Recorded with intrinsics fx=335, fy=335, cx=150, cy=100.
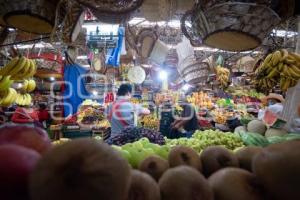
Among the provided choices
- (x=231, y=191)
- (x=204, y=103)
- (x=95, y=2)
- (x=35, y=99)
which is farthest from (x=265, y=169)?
(x=35, y=99)

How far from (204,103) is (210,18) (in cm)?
895

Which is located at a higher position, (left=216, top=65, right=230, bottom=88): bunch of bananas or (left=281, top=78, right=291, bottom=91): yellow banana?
(left=216, top=65, right=230, bottom=88): bunch of bananas

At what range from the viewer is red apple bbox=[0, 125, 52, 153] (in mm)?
906

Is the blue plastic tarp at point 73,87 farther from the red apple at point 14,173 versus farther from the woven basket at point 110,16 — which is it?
the red apple at point 14,173

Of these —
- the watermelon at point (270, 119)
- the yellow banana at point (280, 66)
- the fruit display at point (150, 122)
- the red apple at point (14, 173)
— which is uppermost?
the yellow banana at point (280, 66)

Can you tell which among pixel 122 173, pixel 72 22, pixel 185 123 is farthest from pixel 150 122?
pixel 122 173

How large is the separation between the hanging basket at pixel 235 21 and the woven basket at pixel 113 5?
38 cm

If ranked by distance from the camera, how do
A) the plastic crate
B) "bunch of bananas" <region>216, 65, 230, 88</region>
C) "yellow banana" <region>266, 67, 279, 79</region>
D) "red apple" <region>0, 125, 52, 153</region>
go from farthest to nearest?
"bunch of bananas" <region>216, 65, 230, 88</region>
the plastic crate
"yellow banana" <region>266, 67, 279, 79</region>
"red apple" <region>0, 125, 52, 153</region>

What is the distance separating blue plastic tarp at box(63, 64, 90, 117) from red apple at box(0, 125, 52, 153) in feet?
20.1

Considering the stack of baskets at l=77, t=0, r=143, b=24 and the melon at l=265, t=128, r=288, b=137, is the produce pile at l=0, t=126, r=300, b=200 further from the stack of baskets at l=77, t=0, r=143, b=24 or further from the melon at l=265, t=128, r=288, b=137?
the melon at l=265, t=128, r=288, b=137

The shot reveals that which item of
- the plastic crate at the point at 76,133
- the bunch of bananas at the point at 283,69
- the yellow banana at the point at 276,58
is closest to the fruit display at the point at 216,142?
the bunch of bananas at the point at 283,69

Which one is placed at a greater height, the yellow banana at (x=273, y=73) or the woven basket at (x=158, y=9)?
the woven basket at (x=158, y=9)

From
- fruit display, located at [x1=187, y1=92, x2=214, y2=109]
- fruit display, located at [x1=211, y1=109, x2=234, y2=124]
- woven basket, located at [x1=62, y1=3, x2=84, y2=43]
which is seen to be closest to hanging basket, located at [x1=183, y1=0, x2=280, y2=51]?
woven basket, located at [x1=62, y1=3, x2=84, y2=43]

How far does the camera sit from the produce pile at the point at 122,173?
26.7 inches
